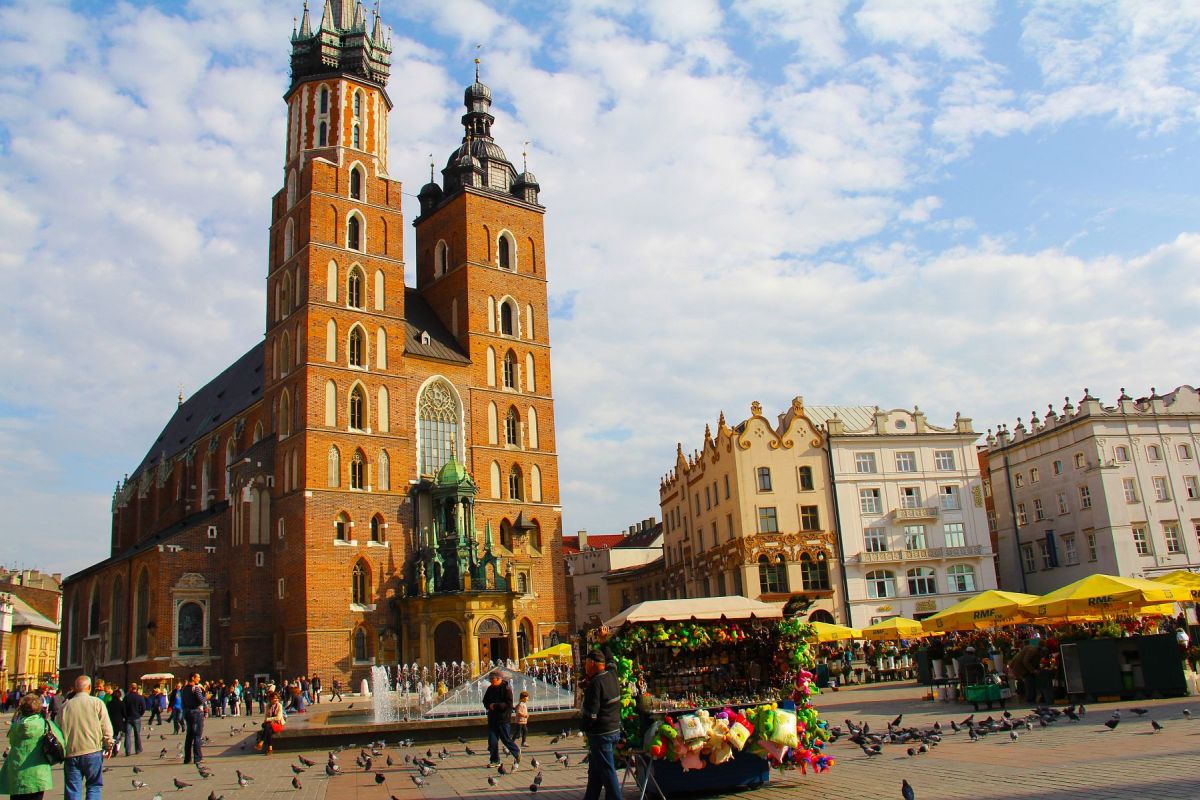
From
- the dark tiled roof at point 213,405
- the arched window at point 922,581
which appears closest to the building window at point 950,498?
the arched window at point 922,581

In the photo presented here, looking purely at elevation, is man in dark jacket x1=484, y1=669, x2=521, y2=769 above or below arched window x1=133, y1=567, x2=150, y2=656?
below

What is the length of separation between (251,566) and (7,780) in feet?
121

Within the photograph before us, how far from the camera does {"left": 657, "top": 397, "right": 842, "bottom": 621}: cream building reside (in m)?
48.0

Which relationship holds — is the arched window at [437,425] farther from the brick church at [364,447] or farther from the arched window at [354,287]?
the arched window at [354,287]

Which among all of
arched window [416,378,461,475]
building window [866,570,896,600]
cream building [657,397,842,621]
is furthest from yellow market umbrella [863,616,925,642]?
arched window [416,378,461,475]

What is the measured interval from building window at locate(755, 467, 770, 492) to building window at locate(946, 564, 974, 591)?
9.55 m

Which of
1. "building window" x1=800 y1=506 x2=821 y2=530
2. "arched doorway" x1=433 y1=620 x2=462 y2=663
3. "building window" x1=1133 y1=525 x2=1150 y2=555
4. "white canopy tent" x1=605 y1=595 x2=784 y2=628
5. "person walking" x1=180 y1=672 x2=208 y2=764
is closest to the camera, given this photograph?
"white canopy tent" x1=605 y1=595 x2=784 y2=628

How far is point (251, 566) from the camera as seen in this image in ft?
149

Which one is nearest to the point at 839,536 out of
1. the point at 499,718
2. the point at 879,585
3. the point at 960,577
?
the point at 879,585

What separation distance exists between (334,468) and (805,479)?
2227 centimetres

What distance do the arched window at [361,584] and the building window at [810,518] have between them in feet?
67.1

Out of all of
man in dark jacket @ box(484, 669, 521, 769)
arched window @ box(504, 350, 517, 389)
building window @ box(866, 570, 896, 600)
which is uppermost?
arched window @ box(504, 350, 517, 389)

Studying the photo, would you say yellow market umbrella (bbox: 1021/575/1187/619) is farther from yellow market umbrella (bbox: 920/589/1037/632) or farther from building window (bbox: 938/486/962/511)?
building window (bbox: 938/486/962/511)

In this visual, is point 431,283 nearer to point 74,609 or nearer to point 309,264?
point 309,264
